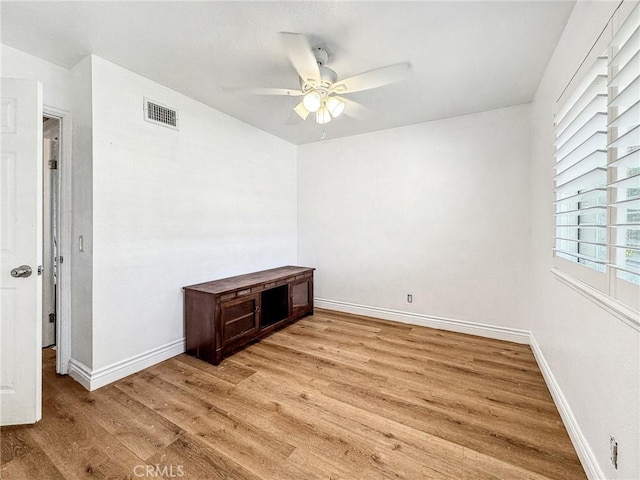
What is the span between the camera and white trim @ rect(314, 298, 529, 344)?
9.93 feet

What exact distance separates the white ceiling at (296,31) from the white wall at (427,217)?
2.18ft

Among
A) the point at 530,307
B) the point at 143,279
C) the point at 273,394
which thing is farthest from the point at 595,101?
the point at 143,279

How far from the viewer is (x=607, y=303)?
122 cm

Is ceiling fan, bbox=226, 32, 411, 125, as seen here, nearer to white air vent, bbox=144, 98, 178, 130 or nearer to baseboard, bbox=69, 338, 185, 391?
white air vent, bbox=144, 98, 178, 130

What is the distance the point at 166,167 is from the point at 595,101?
10.3ft

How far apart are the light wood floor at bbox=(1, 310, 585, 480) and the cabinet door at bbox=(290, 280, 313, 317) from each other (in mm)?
942

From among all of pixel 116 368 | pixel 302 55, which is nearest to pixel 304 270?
pixel 116 368

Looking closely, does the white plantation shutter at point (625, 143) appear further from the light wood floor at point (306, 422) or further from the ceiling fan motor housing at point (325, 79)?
the ceiling fan motor housing at point (325, 79)

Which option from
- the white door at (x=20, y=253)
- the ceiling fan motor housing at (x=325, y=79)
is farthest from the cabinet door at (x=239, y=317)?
the ceiling fan motor housing at (x=325, y=79)

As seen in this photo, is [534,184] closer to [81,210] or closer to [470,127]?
[470,127]

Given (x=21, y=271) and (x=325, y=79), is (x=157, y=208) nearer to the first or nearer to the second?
(x=21, y=271)

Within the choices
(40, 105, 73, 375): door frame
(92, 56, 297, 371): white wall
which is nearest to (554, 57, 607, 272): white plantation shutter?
(92, 56, 297, 371): white wall

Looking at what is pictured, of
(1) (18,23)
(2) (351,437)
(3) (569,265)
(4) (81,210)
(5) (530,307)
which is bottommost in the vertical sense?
(2) (351,437)

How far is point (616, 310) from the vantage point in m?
1.14
